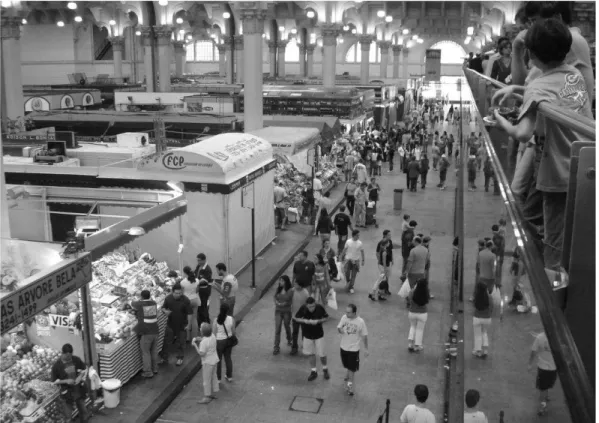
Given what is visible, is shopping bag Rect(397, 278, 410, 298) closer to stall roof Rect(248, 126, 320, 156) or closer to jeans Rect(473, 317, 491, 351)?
jeans Rect(473, 317, 491, 351)

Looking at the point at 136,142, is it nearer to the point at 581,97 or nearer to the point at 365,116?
the point at 581,97

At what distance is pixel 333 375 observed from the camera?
32.2ft

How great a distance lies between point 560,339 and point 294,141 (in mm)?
18140

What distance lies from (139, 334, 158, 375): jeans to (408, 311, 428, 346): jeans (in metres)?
3.77

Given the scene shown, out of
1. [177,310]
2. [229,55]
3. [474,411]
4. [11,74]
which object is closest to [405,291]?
[177,310]

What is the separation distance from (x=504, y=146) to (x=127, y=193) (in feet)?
25.7

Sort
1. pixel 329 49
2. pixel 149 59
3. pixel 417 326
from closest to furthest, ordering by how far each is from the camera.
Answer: pixel 417 326
pixel 149 59
pixel 329 49

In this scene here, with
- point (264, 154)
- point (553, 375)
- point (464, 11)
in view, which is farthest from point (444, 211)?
point (464, 11)

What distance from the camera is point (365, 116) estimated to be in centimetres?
3209

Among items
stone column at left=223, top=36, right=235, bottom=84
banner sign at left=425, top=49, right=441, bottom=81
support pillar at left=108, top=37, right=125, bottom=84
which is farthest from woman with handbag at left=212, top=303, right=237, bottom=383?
support pillar at left=108, top=37, right=125, bottom=84

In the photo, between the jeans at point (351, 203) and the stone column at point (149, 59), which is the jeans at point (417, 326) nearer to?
the jeans at point (351, 203)

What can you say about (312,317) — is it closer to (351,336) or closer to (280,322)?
(351,336)

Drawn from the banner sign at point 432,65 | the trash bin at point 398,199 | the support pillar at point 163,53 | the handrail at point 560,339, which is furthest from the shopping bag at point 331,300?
the banner sign at point 432,65

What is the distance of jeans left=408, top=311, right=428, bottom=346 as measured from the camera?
10305 mm
